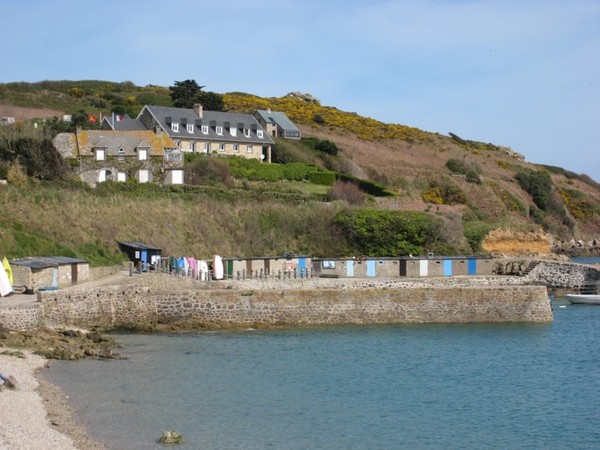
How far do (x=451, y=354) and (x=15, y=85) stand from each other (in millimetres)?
83981

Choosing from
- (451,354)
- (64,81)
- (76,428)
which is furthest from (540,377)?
(64,81)

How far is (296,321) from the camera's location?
3297cm

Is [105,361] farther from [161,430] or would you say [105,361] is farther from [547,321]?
[547,321]

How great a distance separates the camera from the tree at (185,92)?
8188cm

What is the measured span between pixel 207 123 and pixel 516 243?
80.6ft

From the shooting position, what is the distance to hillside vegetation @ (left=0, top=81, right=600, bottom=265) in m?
42.1

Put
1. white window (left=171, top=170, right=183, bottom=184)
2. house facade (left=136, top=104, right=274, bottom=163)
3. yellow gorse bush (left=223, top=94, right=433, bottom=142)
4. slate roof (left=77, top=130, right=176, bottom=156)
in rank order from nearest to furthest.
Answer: slate roof (left=77, top=130, right=176, bottom=156) < white window (left=171, top=170, right=183, bottom=184) < house facade (left=136, top=104, right=274, bottom=163) < yellow gorse bush (left=223, top=94, right=433, bottom=142)

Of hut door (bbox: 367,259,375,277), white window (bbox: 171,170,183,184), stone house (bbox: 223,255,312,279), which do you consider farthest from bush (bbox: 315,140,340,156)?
stone house (bbox: 223,255,312,279)

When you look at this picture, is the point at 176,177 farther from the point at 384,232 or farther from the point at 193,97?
the point at 193,97

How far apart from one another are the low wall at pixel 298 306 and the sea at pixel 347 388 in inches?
24.4

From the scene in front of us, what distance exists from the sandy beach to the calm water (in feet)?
1.62

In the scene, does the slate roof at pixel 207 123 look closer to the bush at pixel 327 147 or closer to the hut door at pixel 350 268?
the bush at pixel 327 147

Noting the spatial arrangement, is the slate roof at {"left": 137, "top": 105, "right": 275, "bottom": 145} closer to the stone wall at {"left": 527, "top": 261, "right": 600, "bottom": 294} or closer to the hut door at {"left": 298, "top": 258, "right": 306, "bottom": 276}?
the hut door at {"left": 298, "top": 258, "right": 306, "bottom": 276}

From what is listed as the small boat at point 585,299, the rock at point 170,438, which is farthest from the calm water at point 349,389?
the small boat at point 585,299
